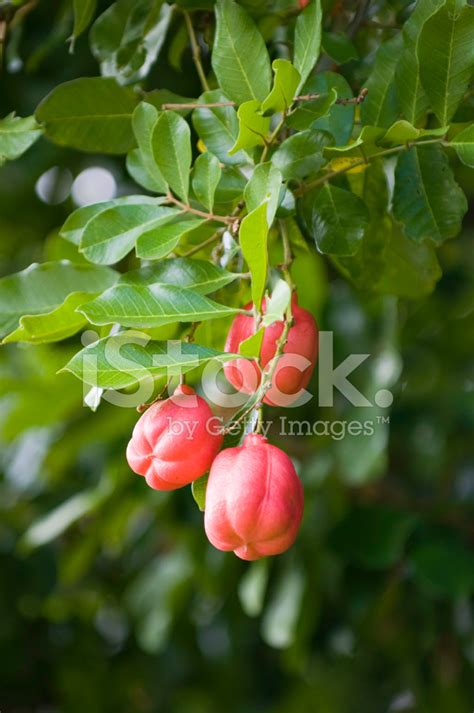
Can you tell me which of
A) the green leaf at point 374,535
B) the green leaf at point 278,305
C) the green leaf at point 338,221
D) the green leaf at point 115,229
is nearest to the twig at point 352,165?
the green leaf at point 338,221

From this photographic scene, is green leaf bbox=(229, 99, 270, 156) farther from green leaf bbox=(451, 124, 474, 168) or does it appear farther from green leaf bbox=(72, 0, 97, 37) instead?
green leaf bbox=(72, 0, 97, 37)

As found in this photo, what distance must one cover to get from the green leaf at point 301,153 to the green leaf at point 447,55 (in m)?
0.11

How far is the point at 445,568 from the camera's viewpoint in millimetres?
1499

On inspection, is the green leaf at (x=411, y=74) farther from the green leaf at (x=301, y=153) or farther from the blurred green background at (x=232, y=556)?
the blurred green background at (x=232, y=556)

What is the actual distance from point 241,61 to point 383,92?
0.15m

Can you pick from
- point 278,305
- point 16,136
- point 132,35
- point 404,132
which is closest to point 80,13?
point 132,35

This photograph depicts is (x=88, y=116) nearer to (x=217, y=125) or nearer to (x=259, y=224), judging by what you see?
(x=217, y=125)

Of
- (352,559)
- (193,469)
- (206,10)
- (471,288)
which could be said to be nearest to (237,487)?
(193,469)

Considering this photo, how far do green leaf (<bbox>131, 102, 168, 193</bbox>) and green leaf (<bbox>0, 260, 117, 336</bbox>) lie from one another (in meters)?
0.11

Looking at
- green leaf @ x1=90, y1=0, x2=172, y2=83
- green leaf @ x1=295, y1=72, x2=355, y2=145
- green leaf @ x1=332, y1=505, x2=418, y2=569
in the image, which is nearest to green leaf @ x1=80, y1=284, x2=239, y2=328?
green leaf @ x1=295, y1=72, x2=355, y2=145

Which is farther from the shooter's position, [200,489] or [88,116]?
[88,116]

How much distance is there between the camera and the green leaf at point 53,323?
0.72 meters

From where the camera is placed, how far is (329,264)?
1.71m

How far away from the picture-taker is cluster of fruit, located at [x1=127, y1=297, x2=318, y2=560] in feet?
2.02
